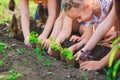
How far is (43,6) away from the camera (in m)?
5.86

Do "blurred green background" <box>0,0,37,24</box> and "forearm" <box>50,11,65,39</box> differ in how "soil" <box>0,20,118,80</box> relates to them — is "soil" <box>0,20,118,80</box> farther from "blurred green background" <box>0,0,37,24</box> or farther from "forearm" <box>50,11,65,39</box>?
"blurred green background" <box>0,0,37,24</box>

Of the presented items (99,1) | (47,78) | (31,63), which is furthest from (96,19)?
(47,78)

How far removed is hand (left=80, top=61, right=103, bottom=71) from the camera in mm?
4004

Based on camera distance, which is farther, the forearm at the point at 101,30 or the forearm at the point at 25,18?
the forearm at the point at 25,18

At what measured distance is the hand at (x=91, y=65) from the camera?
4.00 m

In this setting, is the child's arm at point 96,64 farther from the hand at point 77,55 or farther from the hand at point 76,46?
the hand at point 76,46

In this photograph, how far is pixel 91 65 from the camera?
4.05m

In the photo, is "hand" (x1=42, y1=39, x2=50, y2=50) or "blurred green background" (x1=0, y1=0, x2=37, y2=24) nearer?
"hand" (x1=42, y1=39, x2=50, y2=50)

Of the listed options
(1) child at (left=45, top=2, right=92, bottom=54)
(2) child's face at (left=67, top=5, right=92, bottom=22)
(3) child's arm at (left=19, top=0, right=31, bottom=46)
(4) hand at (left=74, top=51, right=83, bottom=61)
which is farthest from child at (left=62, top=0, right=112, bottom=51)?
(3) child's arm at (left=19, top=0, right=31, bottom=46)

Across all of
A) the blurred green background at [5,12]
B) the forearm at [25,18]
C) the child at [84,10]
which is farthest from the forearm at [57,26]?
the blurred green background at [5,12]

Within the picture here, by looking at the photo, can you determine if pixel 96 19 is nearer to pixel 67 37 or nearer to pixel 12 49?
pixel 67 37

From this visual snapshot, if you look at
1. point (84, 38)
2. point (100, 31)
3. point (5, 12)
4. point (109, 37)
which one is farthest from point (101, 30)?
point (5, 12)

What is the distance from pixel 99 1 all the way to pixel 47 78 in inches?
63.9

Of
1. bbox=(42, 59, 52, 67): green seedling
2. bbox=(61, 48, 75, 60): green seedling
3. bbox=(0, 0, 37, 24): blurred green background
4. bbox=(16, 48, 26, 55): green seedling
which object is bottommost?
bbox=(0, 0, 37, 24): blurred green background
